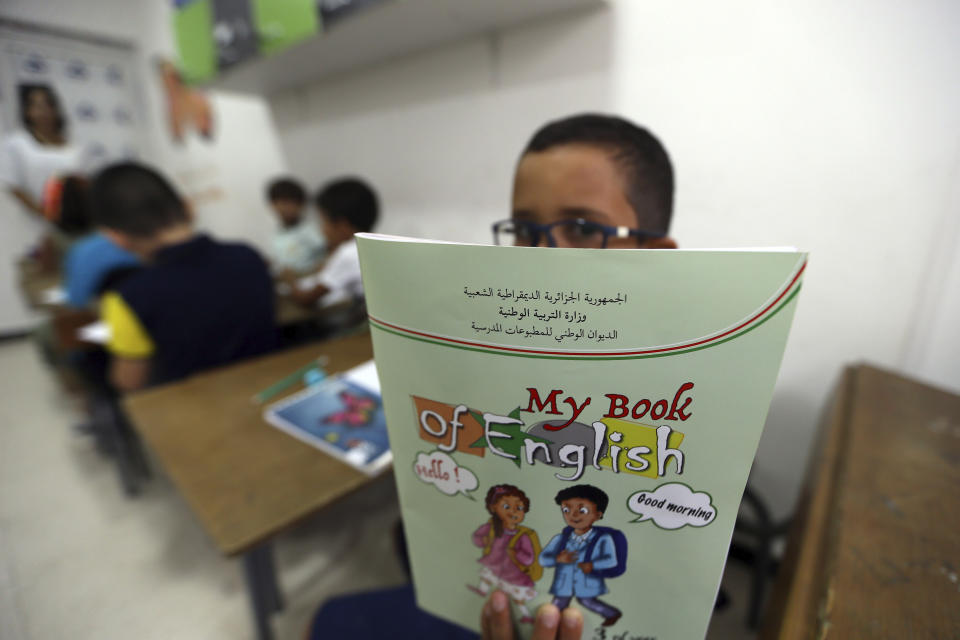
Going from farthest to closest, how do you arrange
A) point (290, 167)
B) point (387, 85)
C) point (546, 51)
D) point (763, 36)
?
point (290, 167), point (387, 85), point (546, 51), point (763, 36)

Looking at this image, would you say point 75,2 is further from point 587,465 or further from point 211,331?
point 587,465

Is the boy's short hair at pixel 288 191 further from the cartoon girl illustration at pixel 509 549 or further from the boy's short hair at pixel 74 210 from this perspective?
the cartoon girl illustration at pixel 509 549

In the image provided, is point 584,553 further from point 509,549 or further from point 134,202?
point 134,202

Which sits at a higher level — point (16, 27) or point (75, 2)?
point (75, 2)

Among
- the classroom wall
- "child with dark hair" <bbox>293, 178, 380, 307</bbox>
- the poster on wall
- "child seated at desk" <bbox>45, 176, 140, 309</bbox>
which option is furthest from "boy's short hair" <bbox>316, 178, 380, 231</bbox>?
the poster on wall

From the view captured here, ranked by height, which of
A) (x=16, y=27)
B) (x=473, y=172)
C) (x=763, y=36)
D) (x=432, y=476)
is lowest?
(x=432, y=476)

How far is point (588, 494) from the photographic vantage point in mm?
261

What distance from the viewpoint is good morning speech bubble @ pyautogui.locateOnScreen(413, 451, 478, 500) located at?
28cm

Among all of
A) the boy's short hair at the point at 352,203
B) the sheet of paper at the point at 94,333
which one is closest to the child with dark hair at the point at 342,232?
the boy's short hair at the point at 352,203

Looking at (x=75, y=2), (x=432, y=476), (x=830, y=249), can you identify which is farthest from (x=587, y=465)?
(x=75, y=2)

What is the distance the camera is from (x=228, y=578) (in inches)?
46.5

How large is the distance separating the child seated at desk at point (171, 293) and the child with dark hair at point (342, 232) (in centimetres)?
30

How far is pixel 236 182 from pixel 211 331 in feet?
Result: 6.49

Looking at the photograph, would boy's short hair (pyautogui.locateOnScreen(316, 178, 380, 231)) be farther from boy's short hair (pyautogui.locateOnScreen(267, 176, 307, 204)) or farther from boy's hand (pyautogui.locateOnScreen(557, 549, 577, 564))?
boy's hand (pyautogui.locateOnScreen(557, 549, 577, 564))
